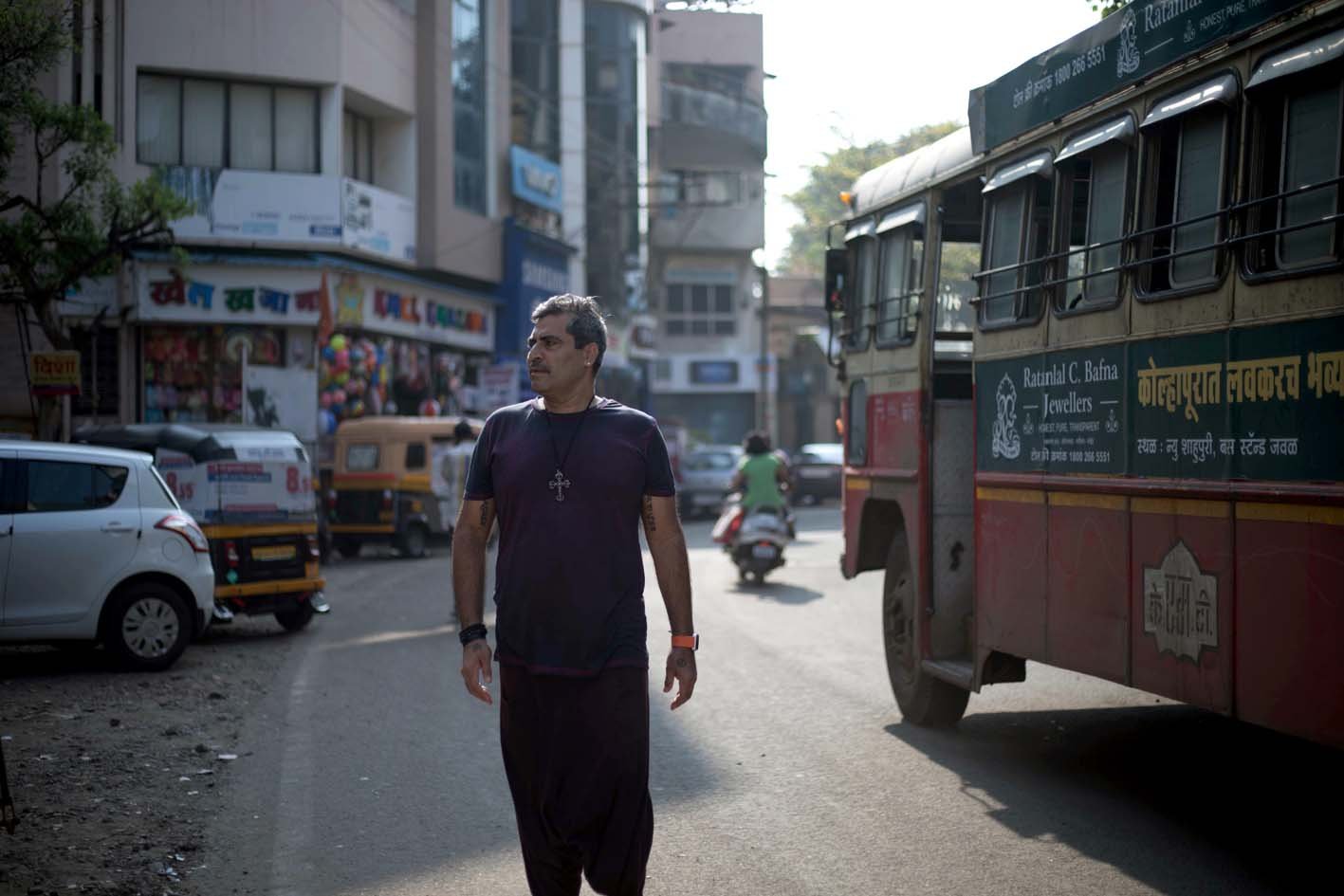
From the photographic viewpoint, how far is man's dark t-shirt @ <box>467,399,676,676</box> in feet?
15.0

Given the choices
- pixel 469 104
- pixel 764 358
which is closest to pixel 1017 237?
pixel 469 104

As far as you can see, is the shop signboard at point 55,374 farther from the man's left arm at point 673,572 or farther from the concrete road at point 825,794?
the man's left arm at point 673,572

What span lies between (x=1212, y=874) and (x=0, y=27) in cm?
944

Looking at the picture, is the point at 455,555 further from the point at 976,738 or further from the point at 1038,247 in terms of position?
the point at 976,738

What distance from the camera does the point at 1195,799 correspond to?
7.42 m

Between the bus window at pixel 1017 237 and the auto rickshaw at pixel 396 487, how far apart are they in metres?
17.6

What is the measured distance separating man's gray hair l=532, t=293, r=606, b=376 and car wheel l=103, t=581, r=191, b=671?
Answer: 8.52 meters

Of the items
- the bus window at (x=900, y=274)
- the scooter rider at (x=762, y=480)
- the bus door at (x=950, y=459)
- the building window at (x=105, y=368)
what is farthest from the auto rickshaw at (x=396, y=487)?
the bus door at (x=950, y=459)

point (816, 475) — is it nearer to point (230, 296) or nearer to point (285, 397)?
point (285, 397)

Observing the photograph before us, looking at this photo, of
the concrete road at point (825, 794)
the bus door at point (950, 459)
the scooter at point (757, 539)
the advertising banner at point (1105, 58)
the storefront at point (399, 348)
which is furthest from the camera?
the storefront at point (399, 348)

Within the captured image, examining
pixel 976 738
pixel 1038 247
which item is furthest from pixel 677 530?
pixel 976 738

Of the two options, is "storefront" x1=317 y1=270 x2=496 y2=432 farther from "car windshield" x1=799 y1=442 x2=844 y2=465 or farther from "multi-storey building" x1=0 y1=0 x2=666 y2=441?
"car windshield" x1=799 y1=442 x2=844 y2=465

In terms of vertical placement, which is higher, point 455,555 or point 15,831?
point 455,555

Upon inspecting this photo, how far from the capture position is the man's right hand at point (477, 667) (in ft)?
15.5
